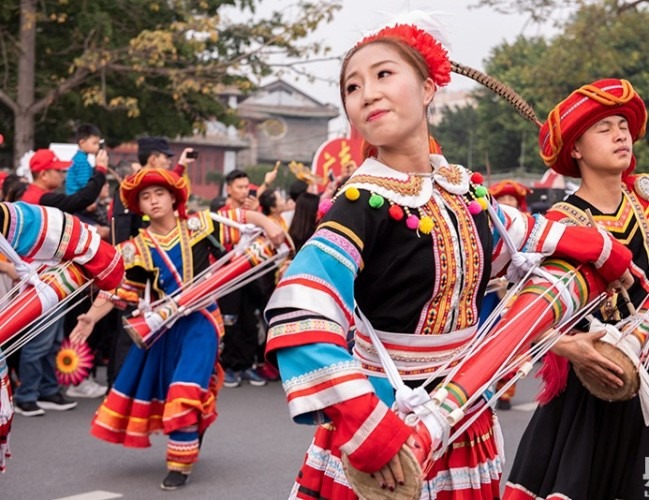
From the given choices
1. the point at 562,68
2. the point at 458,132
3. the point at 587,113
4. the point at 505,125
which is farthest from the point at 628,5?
the point at 458,132

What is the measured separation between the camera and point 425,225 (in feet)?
9.20

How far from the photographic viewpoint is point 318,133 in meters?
68.7

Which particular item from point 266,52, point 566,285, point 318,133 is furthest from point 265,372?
point 318,133

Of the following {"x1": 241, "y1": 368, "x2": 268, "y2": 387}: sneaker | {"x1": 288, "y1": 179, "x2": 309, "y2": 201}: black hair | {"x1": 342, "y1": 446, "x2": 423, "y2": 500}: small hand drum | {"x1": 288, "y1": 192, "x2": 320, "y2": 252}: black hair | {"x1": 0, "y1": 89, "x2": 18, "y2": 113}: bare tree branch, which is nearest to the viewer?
{"x1": 342, "y1": 446, "x2": 423, "y2": 500}: small hand drum

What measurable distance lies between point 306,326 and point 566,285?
96 centimetres

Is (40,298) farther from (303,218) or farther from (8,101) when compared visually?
(8,101)

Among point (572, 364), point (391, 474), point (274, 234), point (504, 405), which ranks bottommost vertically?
point (504, 405)

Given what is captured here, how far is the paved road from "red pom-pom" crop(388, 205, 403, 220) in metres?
3.21

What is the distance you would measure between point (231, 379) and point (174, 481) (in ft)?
13.3

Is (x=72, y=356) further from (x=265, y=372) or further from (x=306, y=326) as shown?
(x=306, y=326)

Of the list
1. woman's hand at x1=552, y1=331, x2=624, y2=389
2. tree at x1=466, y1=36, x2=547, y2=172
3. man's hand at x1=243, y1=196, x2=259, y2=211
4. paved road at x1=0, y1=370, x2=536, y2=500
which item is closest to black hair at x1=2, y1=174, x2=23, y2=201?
paved road at x1=0, y1=370, x2=536, y2=500

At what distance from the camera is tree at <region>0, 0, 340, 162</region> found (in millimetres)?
13688

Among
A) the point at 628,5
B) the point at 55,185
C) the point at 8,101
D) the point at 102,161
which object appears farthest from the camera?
the point at 628,5

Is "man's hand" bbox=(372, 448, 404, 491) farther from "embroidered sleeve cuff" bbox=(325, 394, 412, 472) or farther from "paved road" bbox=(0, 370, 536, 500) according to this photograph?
"paved road" bbox=(0, 370, 536, 500)
